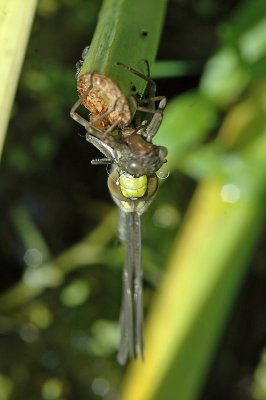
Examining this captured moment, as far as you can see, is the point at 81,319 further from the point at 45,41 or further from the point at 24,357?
the point at 45,41

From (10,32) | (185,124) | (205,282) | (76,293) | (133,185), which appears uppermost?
(185,124)

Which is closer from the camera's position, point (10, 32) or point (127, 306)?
point (10, 32)

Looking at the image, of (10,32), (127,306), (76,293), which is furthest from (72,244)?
(10,32)

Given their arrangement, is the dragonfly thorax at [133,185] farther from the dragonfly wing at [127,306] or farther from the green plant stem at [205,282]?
the green plant stem at [205,282]

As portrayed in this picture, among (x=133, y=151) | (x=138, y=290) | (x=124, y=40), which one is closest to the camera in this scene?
(x=124, y=40)

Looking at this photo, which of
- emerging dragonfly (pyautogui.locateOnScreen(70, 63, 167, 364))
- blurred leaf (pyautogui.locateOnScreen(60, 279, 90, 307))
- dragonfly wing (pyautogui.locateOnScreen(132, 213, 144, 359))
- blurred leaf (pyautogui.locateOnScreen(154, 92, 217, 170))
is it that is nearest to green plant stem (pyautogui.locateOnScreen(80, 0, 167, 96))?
emerging dragonfly (pyautogui.locateOnScreen(70, 63, 167, 364))

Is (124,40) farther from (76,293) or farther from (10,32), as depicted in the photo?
(76,293)

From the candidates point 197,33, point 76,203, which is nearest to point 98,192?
point 76,203

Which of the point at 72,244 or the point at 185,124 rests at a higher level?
the point at 185,124

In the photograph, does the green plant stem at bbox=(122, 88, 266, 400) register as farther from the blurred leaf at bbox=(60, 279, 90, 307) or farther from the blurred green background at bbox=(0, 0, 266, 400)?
the blurred leaf at bbox=(60, 279, 90, 307)
